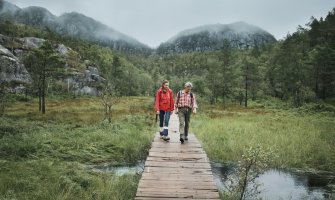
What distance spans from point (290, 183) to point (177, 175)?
734 cm

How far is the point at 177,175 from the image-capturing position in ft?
33.0

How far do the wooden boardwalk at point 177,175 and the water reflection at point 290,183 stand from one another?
2112mm

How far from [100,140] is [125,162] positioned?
3823 millimetres

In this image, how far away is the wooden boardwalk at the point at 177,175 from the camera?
28.0 feet

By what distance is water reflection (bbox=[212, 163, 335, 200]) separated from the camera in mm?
13766

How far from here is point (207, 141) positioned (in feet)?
72.9

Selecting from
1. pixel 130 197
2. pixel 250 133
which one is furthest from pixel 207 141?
pixel 130 197

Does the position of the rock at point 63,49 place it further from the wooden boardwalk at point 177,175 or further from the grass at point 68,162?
the wooden boardwalk at point 177,175

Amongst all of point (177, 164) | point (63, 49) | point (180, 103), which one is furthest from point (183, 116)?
point (63, 49)

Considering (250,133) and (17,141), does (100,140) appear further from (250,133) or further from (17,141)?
(250,133)

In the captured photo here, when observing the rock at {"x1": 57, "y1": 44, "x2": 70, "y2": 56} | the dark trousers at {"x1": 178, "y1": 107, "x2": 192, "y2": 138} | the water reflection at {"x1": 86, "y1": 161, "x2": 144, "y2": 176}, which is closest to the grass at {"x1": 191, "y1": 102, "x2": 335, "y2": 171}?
the water reflection at {"x1": 86, "y1": 161, "x2": 144, "y2": 176}

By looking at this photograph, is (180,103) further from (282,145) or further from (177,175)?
(282,145)

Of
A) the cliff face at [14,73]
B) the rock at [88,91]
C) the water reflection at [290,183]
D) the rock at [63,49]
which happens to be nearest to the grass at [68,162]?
the water reflection at [290,183]

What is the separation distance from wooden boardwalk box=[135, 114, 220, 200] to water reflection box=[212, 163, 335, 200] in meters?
2.11
